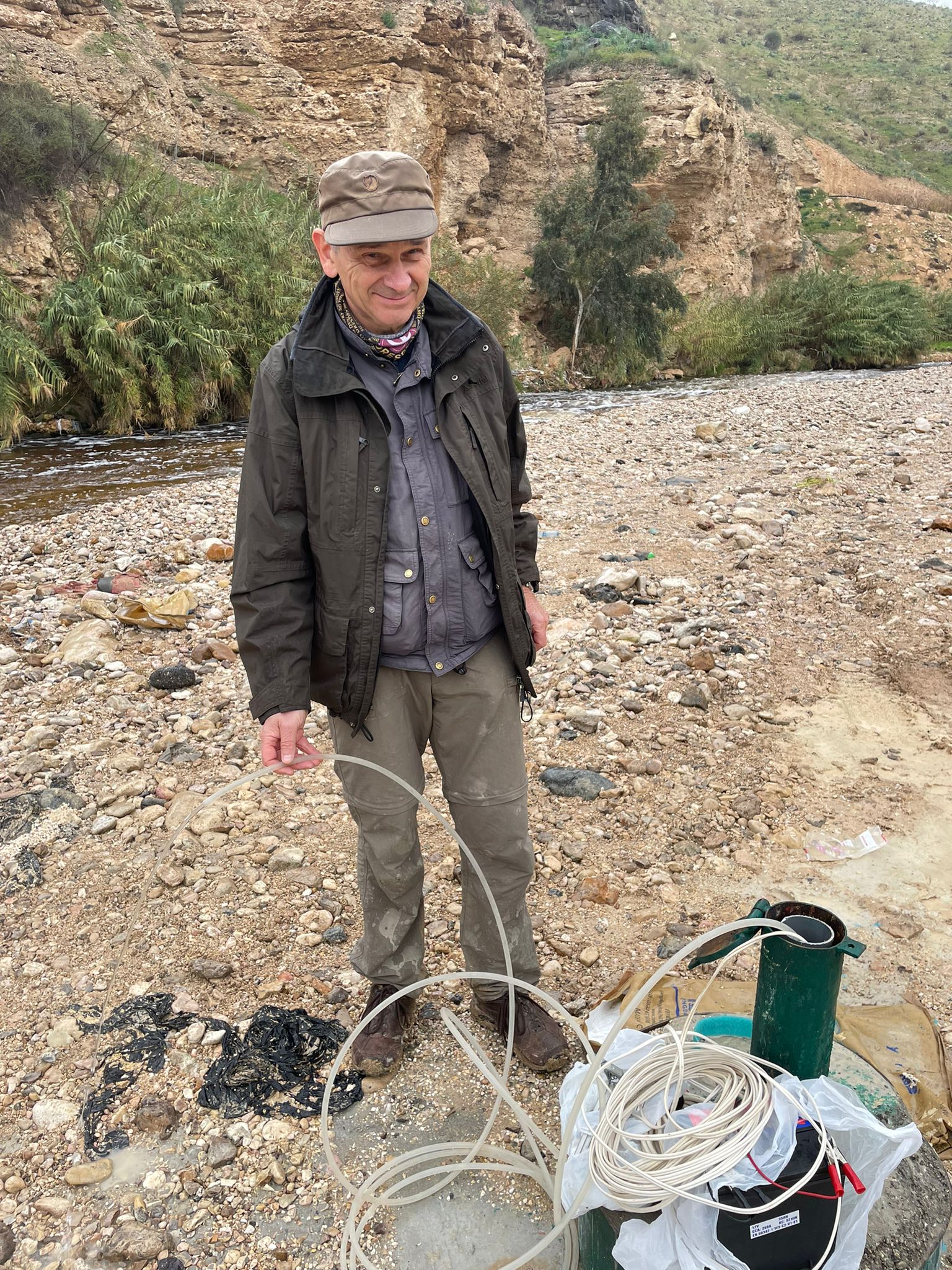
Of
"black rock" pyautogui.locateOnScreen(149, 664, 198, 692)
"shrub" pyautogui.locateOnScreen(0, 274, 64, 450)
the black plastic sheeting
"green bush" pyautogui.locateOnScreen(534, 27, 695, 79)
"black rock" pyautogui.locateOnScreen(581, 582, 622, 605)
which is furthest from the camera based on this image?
"green bush" pyautogui.locateOnScreen(534, 27, 695, 79)

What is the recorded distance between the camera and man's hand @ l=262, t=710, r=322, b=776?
5.90 feet

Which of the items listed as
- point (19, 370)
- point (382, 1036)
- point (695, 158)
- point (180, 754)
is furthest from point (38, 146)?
point (695, 158)

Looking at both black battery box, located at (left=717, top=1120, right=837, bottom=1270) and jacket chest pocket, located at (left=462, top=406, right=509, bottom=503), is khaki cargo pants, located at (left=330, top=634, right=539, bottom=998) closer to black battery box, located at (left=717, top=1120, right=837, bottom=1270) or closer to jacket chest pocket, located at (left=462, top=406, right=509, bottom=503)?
jacket chest pocket, located at (left=462, top=406, right=509, bottom=503)

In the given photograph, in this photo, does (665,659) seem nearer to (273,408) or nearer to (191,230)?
(273,408)

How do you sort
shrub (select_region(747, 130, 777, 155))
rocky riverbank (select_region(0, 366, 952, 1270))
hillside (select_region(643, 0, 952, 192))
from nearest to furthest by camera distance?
rocky riverbank (select_region(0, 366, 952, 1270))
shrub (select_region(747, 130, 777, 155))
hillside (select_region(643, 0, 952, 192))

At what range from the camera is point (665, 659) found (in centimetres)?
421

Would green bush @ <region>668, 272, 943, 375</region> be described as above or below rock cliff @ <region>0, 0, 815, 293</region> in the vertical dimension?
below

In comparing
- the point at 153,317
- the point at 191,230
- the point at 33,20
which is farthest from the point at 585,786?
the point at 33,20

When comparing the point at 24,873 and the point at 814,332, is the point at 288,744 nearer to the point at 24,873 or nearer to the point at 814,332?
the point at 24,873

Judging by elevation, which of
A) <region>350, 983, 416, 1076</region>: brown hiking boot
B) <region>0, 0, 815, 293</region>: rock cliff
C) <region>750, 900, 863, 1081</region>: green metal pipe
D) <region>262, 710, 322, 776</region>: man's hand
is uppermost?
<region>0, 0, 815, 293</region>: rock cliff

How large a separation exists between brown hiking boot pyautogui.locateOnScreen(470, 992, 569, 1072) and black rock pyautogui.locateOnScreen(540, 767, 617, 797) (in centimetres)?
111

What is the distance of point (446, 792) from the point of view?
2.05 m

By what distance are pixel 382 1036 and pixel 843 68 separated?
75.6 metres

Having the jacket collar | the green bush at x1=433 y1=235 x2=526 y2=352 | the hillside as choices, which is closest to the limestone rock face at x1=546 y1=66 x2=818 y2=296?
the green bush at x1=433 y1=235 x2=526 y2=352
